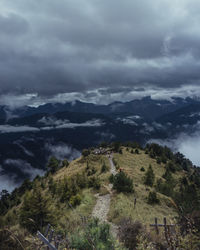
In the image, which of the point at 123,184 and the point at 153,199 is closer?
the point at 153,199

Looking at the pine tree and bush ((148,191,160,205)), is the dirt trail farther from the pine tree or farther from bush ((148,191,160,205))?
bush ((148,191,160,205))

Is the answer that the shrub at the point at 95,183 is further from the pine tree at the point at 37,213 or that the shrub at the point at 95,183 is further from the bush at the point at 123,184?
the pine tree at the point at 37,213

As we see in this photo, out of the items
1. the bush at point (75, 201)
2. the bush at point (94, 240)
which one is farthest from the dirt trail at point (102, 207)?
the bush at point (94, 240)

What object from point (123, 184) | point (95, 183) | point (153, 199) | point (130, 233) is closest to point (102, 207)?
point (123, 184)

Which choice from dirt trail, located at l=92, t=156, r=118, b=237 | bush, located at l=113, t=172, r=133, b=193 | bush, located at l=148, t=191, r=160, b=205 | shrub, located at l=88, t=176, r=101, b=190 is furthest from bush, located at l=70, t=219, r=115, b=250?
shrub, located at l=88, t=176, r=101, b=190

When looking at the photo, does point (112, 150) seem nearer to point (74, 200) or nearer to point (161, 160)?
point (161, 160)

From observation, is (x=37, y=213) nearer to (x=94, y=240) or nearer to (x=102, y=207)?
(x=102, y=207)

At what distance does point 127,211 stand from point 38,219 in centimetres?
896

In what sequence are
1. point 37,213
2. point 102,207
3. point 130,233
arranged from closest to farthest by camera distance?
1. point 130,233
2. point 37,213
3. point 102,207

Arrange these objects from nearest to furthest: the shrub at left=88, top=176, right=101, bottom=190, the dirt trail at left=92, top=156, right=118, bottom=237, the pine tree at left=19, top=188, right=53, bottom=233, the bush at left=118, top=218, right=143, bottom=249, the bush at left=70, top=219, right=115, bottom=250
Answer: the bush at left=70, top=219, right=115, bottom=250, the bush at left=118, top=218, right=143, bottom=249, the pine tree at left=19, top=188, right=53, bottom=233, the dirt trail at left=92, top=156, right=118, bottom=237, the shrub at left=88, top=176, right=101, bottom=190

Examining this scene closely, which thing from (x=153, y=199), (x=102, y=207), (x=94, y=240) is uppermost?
(x=94, y=240)

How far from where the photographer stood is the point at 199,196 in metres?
30.7

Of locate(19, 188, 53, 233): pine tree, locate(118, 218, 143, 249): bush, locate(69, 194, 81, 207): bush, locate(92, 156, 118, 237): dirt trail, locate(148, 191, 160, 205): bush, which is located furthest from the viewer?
locate(148, 191, 160, 205): bush

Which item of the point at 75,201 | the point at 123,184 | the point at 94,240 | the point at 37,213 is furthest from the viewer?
the point at 123,184
